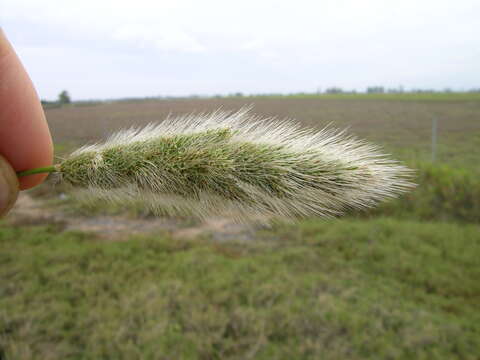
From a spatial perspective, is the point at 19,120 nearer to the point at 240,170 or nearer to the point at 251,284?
the point at 240,170

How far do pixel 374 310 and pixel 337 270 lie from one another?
785 millimetres

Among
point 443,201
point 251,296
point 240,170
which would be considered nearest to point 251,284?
point 251,296

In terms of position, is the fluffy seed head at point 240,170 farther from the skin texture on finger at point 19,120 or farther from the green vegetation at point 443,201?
the green vegetation at point 443,201

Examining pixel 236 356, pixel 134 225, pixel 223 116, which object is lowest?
pixel 236 356

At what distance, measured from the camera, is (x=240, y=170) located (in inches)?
43.3

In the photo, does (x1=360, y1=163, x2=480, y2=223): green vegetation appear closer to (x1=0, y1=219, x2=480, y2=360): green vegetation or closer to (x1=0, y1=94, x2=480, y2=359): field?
(x1=0, y1=94, x2=480, y2=359): field

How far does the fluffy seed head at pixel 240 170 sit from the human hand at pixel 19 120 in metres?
0.62

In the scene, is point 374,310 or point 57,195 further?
point 57,195

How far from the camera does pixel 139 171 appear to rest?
1160mm

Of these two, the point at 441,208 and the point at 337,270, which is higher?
the point at 441,208

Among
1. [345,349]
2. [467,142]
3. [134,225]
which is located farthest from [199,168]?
[467,142]

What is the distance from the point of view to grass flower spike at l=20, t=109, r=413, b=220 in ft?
3.58

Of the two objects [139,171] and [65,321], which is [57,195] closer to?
[65,321]

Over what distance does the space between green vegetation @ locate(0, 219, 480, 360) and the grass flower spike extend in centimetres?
210
